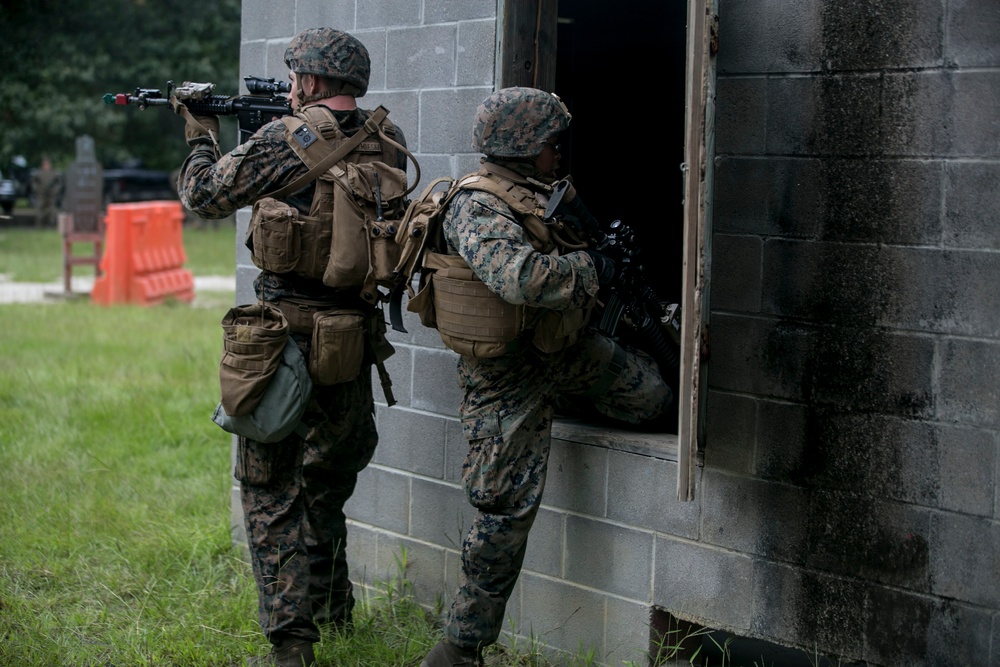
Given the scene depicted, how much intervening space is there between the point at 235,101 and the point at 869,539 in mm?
2707

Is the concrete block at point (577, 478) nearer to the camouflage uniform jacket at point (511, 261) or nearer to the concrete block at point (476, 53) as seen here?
the camouflage uniform jacket at point (511, 261)

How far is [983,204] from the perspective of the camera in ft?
10.1

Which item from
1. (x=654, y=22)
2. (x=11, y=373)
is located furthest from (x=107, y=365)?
(x=654, y=22)

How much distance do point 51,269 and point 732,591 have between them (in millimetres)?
16200

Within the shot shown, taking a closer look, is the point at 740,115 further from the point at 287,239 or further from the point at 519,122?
the point at 287,239

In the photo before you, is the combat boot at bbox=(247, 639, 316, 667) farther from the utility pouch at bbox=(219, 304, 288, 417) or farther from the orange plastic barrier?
the orange plastic barrier

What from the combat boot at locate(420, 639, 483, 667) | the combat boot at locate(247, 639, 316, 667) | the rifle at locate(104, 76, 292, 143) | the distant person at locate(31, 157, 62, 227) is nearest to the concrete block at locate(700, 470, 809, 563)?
the combat boot at locate(420, 639, 483, 667)

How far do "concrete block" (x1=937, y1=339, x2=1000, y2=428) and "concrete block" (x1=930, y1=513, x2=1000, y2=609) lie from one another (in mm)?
292

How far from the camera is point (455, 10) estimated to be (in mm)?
4395

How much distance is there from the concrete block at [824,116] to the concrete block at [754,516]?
1070 millimetres

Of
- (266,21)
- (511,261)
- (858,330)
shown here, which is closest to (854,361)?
(858,330)

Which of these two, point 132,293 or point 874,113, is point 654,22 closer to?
point 874,113

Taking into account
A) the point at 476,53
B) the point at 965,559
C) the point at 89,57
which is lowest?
the point at 965,559

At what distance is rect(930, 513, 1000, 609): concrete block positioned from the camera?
312 centimetres
